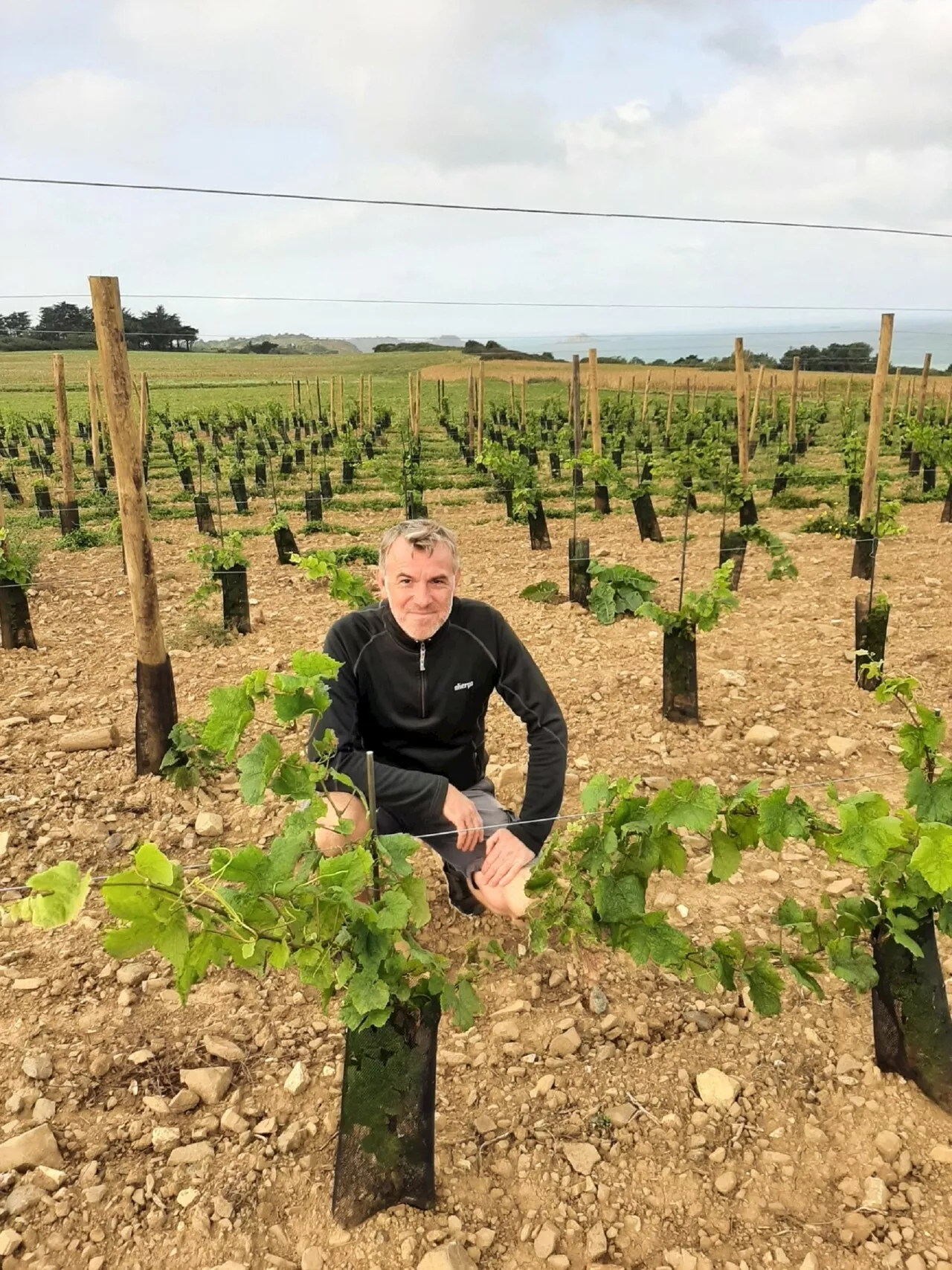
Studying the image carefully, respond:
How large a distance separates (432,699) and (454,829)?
473 mm

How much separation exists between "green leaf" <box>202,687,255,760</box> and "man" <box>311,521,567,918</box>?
0.96m

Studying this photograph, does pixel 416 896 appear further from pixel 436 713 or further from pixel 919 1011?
pixel 919 1011

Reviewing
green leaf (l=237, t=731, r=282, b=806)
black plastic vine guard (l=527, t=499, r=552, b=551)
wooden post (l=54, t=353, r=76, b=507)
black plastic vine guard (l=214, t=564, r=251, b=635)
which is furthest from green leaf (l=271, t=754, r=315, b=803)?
wooden post (l=54, t=353, r=76, b=507)

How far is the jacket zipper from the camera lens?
3.03 metres

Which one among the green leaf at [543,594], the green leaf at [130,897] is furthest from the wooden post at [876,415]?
the green leaf at [130,897]

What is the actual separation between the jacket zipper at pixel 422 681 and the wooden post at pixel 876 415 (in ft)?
16.5

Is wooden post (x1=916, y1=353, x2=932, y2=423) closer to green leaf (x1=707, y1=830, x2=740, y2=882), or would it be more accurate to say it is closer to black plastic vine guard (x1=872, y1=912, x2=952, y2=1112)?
black plastic vine guard (x1=872, y1=912, x2=952, y2=1112)

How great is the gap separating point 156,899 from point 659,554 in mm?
9437

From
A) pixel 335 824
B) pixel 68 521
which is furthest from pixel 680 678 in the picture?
pixel 68 521

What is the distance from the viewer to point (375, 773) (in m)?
2.98

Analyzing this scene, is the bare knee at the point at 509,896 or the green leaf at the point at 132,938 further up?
the green leaf at the point at 132,938

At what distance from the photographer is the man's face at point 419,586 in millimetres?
2863

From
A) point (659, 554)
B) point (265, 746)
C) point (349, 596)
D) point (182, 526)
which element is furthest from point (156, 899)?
point (182, 526)

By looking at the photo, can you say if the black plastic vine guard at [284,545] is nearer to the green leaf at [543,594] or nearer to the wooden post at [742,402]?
the green leaf at [543,594]
